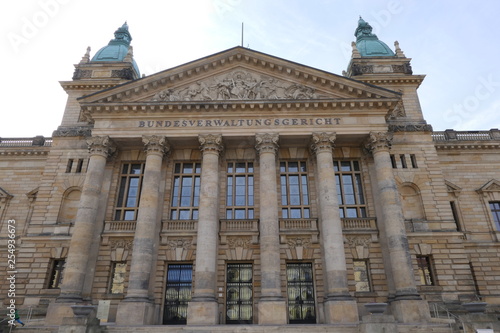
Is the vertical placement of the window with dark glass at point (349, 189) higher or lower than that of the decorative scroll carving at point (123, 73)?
lower

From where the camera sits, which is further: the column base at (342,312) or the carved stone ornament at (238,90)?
the carved stone ornament at (238,90)

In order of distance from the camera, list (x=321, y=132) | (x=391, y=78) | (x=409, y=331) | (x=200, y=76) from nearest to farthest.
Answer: (x=409, y=331)
(x=321, y=132)
(x=200, y=76)
(x=391, y=78)

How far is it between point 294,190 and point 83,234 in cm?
1432

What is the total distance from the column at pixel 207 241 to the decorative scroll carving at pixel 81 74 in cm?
1546

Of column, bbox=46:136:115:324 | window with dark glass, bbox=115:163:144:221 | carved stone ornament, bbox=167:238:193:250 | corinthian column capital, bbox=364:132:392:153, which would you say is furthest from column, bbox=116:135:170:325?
corinthian column capital, bbox=364:132:392:153

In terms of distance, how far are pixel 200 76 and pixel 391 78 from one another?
55.5 feet

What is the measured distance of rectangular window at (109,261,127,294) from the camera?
899 inches

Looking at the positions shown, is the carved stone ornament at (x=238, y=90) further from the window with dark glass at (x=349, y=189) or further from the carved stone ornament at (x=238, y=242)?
the carved stone ornament at (x=238, y=242)

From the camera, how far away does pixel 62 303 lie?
20.2m

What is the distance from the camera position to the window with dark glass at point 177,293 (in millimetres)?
22078

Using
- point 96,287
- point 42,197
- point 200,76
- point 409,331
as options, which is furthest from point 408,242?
point 42,197

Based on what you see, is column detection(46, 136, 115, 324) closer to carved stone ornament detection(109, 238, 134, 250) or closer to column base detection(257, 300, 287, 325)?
carved stone ornament detection(109, 238, 134, 250)

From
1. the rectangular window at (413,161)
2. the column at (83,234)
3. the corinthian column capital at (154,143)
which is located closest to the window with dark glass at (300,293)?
the rectangular window at (413,161)

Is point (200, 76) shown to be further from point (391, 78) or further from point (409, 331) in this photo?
point (409, 331)
